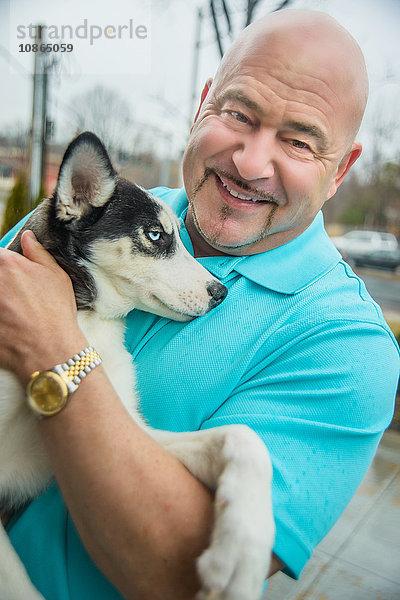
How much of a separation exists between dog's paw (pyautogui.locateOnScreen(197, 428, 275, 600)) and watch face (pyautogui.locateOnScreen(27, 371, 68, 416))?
41 centimetres

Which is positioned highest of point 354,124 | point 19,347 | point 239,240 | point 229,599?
point 354,124

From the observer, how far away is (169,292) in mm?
1635

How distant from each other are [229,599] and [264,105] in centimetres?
130

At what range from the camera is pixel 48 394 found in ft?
3.86

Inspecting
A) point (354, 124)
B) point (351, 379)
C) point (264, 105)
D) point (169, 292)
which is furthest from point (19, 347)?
point (354, 124)

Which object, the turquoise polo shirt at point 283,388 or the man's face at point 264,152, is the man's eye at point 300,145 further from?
the turquoise polo shirt at point 283,388

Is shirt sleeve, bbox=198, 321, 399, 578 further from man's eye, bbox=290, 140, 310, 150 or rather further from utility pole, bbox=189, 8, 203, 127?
utility pole, bbox=189, 8, 203, 127

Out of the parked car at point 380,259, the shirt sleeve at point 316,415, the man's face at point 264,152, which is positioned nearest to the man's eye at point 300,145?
the man's face at point 264,152

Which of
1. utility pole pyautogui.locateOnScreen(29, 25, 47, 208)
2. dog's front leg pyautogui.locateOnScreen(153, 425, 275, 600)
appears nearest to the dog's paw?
dog's front leg pyautogui.locateOnScreen(153, 425, 275, 600)

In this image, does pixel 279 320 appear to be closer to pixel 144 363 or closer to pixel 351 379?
pixel 351 379

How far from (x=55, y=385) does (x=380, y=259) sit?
78.8 ft

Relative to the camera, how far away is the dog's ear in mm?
1611

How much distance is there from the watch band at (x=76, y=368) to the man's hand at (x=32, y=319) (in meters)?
0.02

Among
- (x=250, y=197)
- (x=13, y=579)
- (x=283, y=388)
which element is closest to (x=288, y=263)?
(x=250, y=197)
